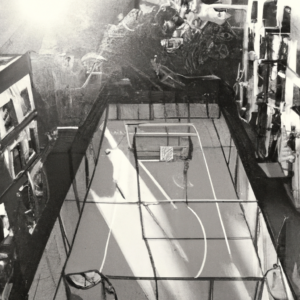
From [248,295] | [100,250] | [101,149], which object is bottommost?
[248,295]

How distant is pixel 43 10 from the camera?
130 centimetres

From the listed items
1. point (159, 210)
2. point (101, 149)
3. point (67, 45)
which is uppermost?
point (67, 45)

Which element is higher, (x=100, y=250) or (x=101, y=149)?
(x=101, y=149)

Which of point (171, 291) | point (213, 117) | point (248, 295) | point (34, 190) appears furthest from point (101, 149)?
point (248, 295)

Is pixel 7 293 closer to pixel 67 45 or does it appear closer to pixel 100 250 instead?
pixel 100 250

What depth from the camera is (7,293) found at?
1.30 metres

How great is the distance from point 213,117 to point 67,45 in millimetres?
511

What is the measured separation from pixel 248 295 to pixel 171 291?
0.25m

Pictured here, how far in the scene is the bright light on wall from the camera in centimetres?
129

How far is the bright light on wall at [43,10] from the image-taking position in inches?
50.8

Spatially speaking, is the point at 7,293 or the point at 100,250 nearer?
the point at 7,293

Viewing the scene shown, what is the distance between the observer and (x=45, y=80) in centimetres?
134

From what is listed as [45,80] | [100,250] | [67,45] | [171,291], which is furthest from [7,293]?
[67,45]

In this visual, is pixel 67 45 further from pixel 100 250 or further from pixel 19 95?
pixel 100 250
